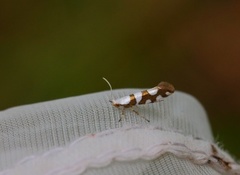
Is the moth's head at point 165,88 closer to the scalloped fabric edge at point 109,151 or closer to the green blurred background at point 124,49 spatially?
the scalloped fabric edge at point 109,151

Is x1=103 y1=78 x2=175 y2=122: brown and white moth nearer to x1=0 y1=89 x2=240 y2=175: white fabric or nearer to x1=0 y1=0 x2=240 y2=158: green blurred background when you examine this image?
x1=0 y1=89 x2=240 y2=175: white fabric

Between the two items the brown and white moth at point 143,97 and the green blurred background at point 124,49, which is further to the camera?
the green blurred background at point 124,49

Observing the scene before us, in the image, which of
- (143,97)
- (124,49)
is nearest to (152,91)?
(143,97)

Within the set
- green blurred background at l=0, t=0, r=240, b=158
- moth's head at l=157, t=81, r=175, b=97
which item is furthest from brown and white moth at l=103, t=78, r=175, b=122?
green blurred background at l=0, t=0, r=240, b=158

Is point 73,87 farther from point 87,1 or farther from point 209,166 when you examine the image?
point 209,166

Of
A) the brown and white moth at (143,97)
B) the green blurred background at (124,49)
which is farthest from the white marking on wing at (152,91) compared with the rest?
the green blurred background at (124,49)

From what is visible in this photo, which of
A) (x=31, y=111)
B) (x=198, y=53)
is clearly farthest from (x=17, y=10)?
(x=31, y=111)
